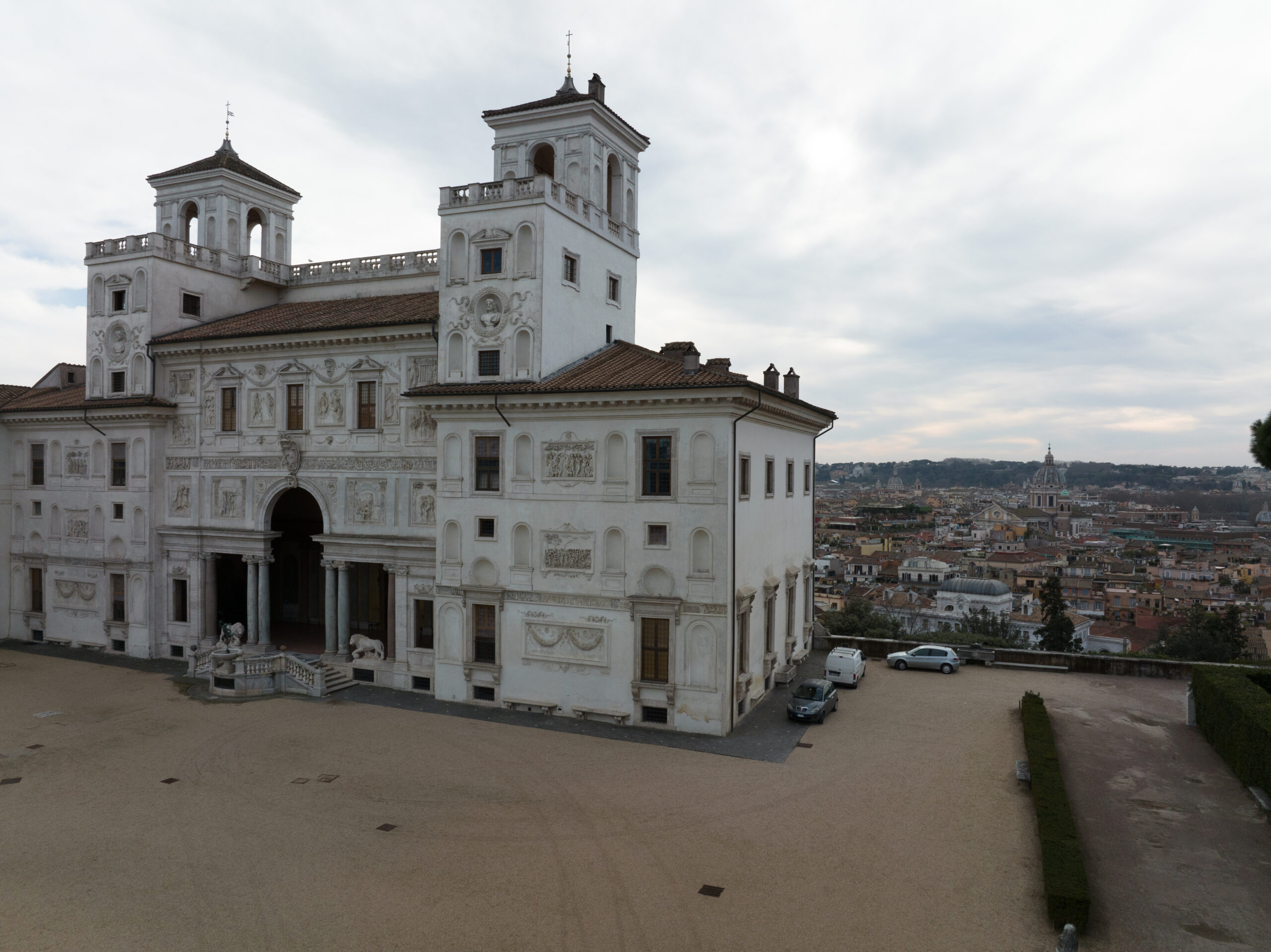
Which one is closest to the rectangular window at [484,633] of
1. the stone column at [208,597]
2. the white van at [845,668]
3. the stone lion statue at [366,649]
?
the stone lion statue at [366,649]

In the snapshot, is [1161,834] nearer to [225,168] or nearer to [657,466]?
[657,466]

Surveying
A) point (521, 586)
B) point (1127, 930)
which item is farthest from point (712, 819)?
point (521, 586)

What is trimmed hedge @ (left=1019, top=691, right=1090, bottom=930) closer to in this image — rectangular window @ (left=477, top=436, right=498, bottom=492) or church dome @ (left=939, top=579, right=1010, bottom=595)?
rectangular window @ (left=477, top=436, right=498, bottom=492)

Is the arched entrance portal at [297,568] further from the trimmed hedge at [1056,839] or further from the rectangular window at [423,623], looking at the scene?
the trimmed hedge at [1056,839]

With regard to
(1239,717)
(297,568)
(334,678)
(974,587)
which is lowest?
(974,587)

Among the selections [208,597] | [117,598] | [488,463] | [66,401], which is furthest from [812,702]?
[66,401]

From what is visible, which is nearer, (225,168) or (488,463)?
(488,463)

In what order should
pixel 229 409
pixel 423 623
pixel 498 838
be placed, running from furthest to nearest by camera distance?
pixel 229 409 < pixel 423 623 < pixel 498 838
